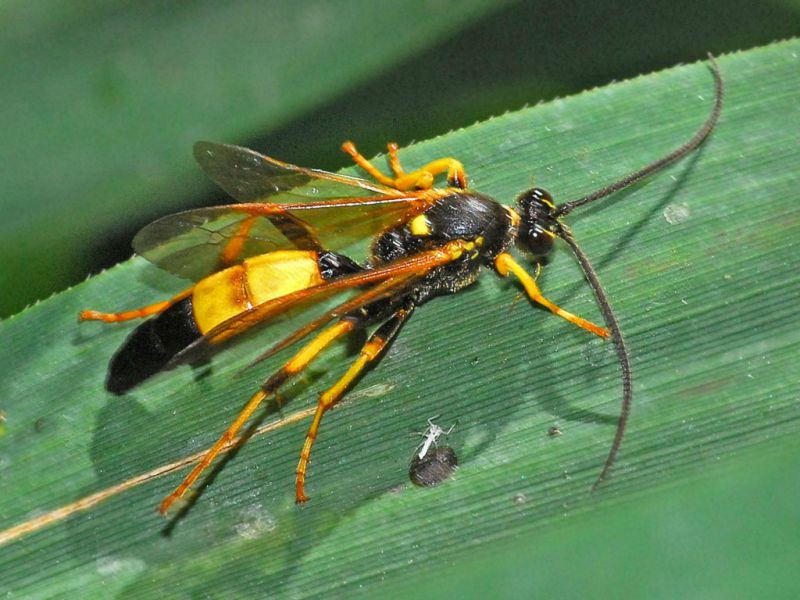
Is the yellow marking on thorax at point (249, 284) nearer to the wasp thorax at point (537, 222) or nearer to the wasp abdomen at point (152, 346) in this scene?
the wasp abdomen at point (152, 346)

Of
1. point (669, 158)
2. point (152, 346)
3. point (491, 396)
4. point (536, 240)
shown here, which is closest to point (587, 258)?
point (536, 240)

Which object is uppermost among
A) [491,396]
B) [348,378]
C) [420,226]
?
[420,226]

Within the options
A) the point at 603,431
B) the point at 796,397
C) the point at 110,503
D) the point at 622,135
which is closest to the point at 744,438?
the point at 796,397

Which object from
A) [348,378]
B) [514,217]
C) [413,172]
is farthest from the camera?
[413,172]

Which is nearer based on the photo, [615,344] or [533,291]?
[615,344]

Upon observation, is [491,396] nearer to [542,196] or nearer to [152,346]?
[542,196]

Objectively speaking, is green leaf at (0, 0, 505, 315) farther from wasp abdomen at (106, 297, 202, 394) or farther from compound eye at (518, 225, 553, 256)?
compound eye at (518, 225, 553, 256)
